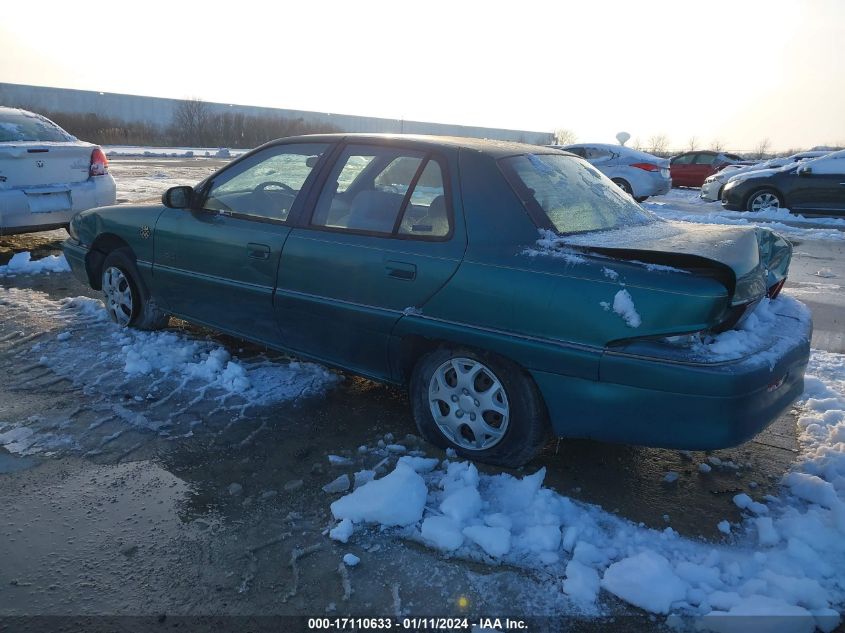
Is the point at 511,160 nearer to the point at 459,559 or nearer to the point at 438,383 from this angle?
the point at 438,383

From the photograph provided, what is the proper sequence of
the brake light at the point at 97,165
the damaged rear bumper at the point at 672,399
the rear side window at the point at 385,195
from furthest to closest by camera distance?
the brake light at the point at 97,165
the rear side window at the point at 385,195
the damaged rear bumper at the point at 672,399

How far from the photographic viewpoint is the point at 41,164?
6.73 m

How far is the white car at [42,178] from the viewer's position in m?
6.54

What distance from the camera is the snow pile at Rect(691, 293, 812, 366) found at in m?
2.50

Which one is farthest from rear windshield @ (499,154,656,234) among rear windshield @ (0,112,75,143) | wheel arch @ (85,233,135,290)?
rear windshield @ (0,112,75,143)

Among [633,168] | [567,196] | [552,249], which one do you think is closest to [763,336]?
[552,249]

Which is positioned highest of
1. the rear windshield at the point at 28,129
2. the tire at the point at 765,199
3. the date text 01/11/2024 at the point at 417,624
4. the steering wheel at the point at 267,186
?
the rear windshield at the point at 28,129

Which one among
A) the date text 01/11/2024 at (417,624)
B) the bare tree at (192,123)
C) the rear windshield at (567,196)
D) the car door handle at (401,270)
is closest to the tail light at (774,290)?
the rear windshield at (567,196)

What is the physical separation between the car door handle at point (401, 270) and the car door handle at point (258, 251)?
86cm

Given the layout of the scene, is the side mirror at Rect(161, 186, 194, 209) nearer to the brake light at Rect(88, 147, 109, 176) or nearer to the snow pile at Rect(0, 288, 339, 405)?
the snow pile at Rect(0, 288, 339, 405)

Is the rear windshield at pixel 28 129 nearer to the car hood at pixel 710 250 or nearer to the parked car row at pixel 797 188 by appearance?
the car hood at pixel 710 250

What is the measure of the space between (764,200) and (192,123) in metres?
44.0

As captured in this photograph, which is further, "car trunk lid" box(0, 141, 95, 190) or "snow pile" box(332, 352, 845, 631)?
"car trunk lid" box(0, 141, 95, 190)

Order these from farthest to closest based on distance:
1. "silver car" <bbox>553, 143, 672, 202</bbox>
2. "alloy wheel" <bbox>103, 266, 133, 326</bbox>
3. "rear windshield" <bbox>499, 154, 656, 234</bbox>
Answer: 1. "silver car" <bbox>553, 143, 672, 202</bbox>
2. "alloy wheel" <bbox>103, 266, 133, 326</bbox>
3. "rear windshield" <bbox>499, 154, 656, 234</bbox>
